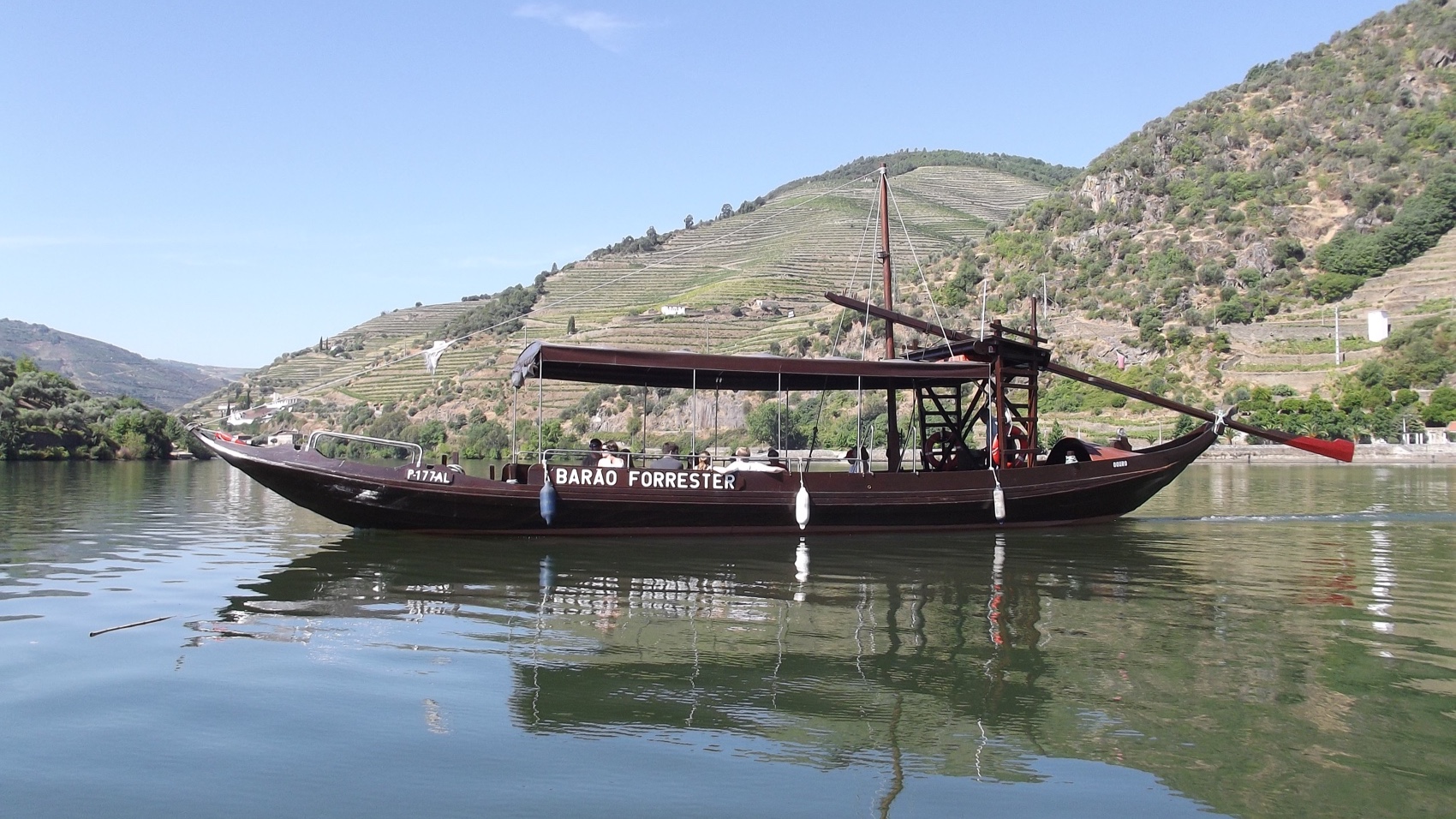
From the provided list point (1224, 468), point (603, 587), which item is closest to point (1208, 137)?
point (1224, 468)

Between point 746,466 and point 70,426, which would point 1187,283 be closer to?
point 746,466

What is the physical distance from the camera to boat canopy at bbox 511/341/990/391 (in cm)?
1914

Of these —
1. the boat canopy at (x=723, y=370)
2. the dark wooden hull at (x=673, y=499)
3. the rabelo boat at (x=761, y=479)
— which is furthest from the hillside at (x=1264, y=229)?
the boat canopy at (x=723, y=370)

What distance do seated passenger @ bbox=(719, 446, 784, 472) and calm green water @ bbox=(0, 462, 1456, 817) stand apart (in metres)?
2.57

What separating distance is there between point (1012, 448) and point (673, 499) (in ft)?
27.5

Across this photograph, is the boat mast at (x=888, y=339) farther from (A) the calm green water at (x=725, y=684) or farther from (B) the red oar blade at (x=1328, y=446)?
(B) the red oar blade at (x=1328, y=446)

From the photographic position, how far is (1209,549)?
763 inches

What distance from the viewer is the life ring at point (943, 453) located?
23.3m

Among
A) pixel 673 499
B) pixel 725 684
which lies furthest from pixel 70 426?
pixel 725 684

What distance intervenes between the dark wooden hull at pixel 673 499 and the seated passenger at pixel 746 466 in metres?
0.22

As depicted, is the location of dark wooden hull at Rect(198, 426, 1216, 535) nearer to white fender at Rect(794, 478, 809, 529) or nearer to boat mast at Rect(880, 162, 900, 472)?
white fender at Rect(794, 478, 809, 529)

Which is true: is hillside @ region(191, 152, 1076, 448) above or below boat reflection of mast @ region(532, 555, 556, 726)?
above

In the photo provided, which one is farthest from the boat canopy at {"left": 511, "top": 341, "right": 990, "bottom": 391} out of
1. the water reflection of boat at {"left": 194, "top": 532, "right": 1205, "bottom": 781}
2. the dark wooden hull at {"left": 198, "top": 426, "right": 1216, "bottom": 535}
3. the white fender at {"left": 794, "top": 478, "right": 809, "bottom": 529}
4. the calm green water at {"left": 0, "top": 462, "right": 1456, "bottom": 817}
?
the calm green water at {"left": 0, "top": 462, "right": 1456, "bottom": 817}

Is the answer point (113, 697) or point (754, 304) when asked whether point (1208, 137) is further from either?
point (113, 697)
